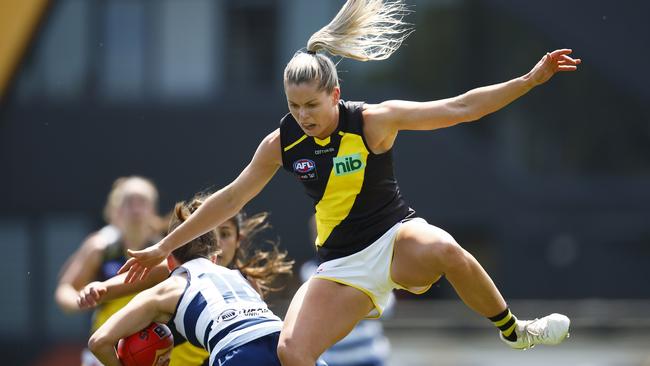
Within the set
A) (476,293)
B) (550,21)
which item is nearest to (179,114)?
(550,21)

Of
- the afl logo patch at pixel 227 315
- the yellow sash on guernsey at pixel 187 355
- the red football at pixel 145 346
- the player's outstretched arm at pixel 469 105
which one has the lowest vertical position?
the yellow sash on guernsey at pixel 187 355

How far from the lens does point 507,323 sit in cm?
488

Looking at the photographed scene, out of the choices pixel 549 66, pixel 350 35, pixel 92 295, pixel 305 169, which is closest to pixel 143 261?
pixel 92 295

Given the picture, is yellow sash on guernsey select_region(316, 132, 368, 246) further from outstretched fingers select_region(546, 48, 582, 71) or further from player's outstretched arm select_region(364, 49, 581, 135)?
outstretched fingers select_region(546, 48, 582, 71)

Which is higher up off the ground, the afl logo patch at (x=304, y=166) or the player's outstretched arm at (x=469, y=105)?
the player's outstretched arm at (x=469, y=105)

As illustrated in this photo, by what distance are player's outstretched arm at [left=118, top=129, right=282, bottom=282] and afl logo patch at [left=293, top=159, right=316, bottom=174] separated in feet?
0.34

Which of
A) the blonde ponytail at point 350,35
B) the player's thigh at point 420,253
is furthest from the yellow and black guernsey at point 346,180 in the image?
the blonde ponytail at point 350,35

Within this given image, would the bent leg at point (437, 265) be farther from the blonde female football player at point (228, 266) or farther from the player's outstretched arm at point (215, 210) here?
the blonde female football player at point (228, 266)

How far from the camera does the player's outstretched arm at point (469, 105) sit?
448cm

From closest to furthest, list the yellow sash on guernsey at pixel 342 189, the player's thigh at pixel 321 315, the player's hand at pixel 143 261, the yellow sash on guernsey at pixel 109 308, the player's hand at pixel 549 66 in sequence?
1. the player's hand at pixel 549 66
2. the player's thigh at pixel 321 315
3. the yellow sash on guernsey at pixel 342 189
4. the player's hand at pixel 143 261
5. the yellow sash on guernsey at pixel 109 308

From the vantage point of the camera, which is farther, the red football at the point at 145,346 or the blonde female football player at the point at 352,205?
the red football at the point at 145,346

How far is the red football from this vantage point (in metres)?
4.75

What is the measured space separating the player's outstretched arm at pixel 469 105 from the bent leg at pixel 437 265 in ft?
1.43

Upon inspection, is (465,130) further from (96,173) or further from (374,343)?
(374,343)
